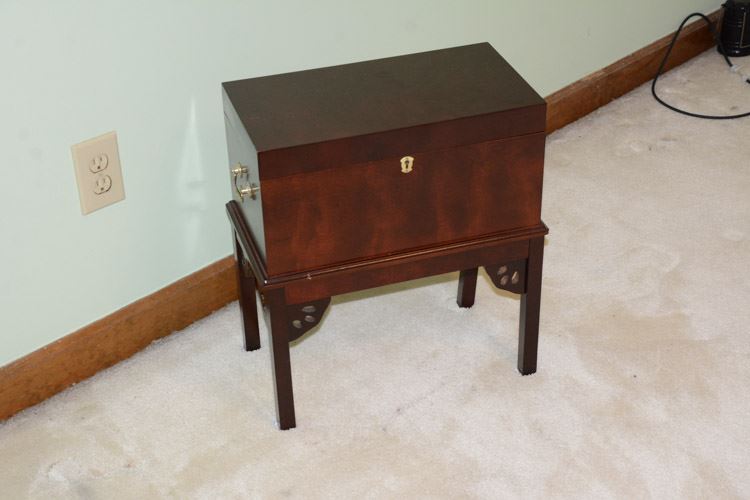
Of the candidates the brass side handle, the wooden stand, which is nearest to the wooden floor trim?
the wooden stand

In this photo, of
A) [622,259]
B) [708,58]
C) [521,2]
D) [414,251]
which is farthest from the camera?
[708,58]

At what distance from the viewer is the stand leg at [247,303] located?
1.63m

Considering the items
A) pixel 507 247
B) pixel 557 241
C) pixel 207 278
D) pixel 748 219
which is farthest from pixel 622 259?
pixel 207 278

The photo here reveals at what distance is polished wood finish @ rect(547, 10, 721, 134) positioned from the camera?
91.7 inches

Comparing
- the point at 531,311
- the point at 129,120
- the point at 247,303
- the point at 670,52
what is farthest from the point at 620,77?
the point at 129,120

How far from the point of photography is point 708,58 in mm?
2631

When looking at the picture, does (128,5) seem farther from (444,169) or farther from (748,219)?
(748,219)

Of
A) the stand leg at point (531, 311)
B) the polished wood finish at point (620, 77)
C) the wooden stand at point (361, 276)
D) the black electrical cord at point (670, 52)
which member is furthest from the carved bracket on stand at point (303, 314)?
the black electrical cord at point (670, 52)

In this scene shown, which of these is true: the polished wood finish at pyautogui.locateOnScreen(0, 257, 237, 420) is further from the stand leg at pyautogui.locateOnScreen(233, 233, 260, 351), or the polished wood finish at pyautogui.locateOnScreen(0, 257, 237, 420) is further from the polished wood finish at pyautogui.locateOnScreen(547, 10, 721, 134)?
the polished wood finish at pyautogui.locateOnScreen(547, 10, 721, 134)

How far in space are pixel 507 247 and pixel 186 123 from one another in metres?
0.53

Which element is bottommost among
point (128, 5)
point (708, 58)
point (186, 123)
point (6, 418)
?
point (6, 418)

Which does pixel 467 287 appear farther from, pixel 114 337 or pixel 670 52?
pixel 670 52

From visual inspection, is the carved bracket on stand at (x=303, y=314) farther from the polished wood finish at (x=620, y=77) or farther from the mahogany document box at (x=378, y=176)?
the polished wood finish at (x=620, y=77)

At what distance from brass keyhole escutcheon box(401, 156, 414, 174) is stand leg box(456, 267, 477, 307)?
0.43m
